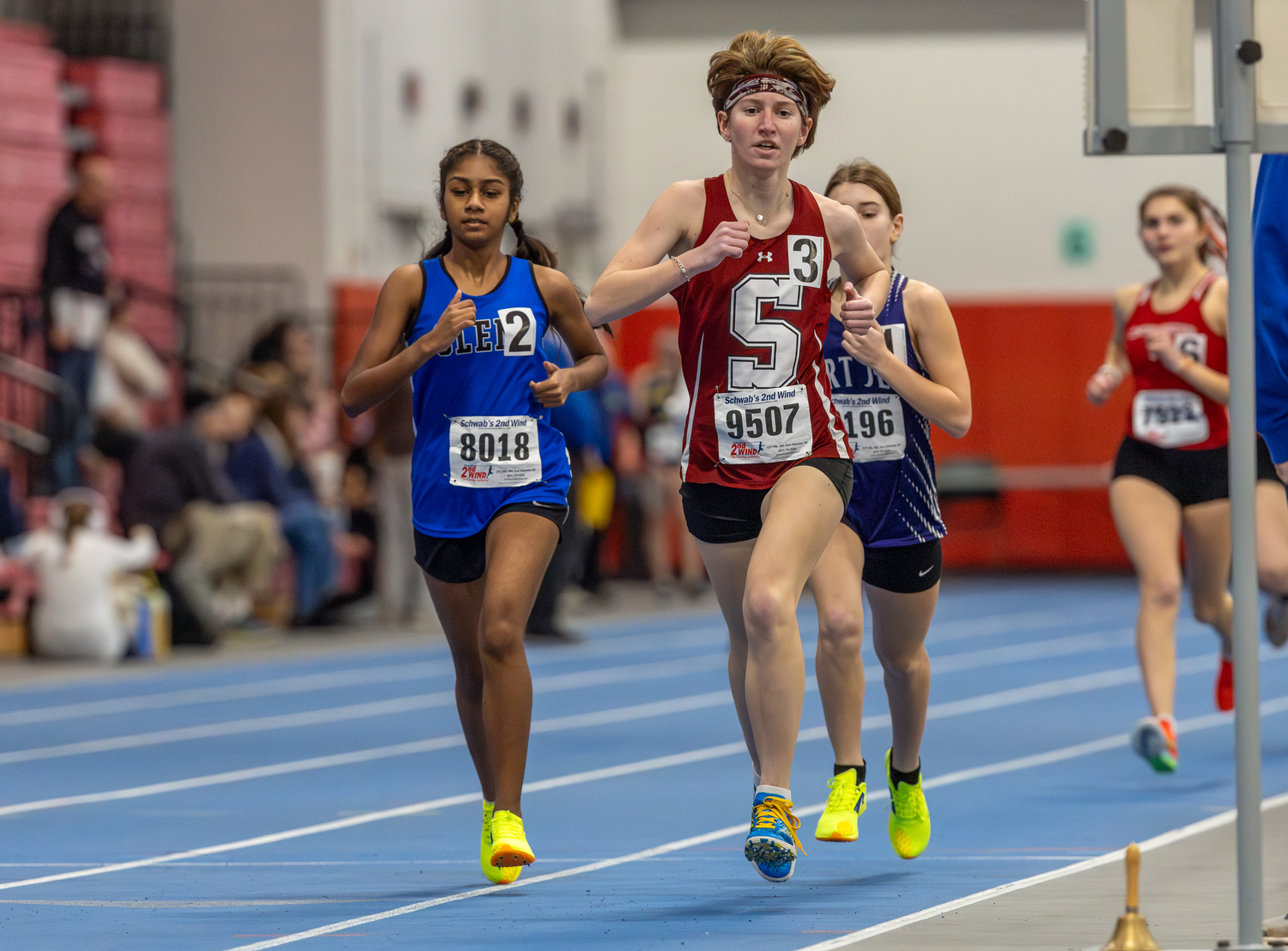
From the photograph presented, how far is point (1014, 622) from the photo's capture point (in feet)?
66.6

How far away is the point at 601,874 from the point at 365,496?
13.1 m

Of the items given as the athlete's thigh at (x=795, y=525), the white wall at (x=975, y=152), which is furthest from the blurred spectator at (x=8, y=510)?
the white wall at (x=975, y=152)

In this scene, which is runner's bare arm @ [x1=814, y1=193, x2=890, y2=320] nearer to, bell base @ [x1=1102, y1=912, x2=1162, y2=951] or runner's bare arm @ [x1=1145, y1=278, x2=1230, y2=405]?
bell base @ [x1=1102, y1=912, x2=1162, y2=951]

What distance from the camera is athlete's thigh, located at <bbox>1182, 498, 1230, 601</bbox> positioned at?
391 inches

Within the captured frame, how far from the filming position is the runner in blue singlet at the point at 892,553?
23.9 feet

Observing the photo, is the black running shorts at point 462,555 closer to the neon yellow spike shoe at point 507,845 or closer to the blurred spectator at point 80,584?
the neon yellow spike shoe at point 507,845

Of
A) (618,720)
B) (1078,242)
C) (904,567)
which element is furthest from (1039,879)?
(1078,242)

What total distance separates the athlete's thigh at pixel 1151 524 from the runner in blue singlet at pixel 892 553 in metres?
2.76

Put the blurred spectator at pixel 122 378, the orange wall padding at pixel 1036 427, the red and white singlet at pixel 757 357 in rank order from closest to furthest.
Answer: the red and white singlet at pixel 757 357 → the blurred spectator at pixel 122 378 → the orange wall padding at pixel 1036 427

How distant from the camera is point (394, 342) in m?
6.95

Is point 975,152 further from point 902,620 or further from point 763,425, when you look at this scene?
point 763,425

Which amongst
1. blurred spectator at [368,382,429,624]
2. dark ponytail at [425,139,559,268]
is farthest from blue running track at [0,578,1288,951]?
blurred spectator at [368,382,429,624]

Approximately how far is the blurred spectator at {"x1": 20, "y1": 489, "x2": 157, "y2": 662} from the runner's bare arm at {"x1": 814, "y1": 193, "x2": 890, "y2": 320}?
380 inches

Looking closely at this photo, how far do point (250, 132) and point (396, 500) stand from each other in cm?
650
